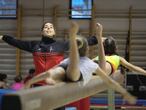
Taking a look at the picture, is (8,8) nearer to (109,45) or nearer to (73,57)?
(109,45)

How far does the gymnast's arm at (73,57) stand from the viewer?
87.7 inches

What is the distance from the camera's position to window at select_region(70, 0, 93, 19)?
9.88 meters

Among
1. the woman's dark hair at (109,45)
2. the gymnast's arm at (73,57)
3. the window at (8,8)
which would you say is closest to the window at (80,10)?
the window at (8,8)

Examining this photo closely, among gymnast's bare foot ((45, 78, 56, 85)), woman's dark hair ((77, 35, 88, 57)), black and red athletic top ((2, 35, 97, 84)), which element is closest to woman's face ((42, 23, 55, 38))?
black and red athletic top ((2, 35, 97, 84))

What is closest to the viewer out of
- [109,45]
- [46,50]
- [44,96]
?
[44,96]

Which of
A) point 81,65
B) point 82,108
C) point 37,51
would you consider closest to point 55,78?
point 81,65

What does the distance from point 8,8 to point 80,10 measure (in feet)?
6.37

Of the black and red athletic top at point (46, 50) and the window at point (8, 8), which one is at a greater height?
the window at point (8, 8)

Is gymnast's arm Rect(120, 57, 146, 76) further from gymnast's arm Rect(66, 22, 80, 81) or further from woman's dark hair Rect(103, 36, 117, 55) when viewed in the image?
gymnast's arm Rect(66, 22, 80, 81)

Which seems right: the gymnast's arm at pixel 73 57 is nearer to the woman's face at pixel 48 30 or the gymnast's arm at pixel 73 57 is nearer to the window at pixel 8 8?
the woman's face at pixel 48 30

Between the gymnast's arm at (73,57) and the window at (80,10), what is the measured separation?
7365 mm

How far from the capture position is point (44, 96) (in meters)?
1.85

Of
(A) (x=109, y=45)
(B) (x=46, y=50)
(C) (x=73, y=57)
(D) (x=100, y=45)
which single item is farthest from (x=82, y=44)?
(A) (x=109, y=45)

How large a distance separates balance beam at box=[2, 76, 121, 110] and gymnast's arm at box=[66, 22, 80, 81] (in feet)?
0.19
